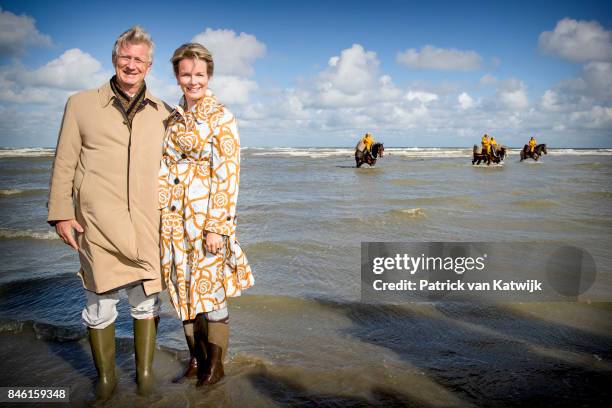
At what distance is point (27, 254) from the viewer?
540 cm

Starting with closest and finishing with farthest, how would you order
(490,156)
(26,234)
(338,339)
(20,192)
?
(338,339) → (26,234) → (20,192) → (490,156)

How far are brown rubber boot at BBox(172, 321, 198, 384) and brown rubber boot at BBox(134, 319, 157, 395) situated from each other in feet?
0.58

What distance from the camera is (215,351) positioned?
7.51 feet

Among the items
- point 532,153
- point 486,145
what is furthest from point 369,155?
point 532,153

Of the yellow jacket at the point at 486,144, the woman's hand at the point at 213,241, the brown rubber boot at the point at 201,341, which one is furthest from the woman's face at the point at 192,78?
the yellow jacket at the point at 486,144

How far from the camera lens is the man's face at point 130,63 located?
80.4 inches

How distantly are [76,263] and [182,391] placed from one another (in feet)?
11.3

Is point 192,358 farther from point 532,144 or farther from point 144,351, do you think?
point 532,144

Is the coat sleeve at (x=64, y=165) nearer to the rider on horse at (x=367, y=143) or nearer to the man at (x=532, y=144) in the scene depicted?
the rider on horse at (x=367, y=143)

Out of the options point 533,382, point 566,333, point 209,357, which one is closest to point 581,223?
point 566,333

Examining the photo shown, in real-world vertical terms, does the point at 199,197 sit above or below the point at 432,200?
above

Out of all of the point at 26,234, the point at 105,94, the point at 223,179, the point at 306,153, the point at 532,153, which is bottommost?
the point at 26,234

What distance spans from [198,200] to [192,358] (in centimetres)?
102

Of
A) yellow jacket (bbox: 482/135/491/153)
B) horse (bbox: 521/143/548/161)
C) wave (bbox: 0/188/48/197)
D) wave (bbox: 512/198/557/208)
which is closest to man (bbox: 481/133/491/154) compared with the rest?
yellow jacket (bbox: 482/135/491/153)
